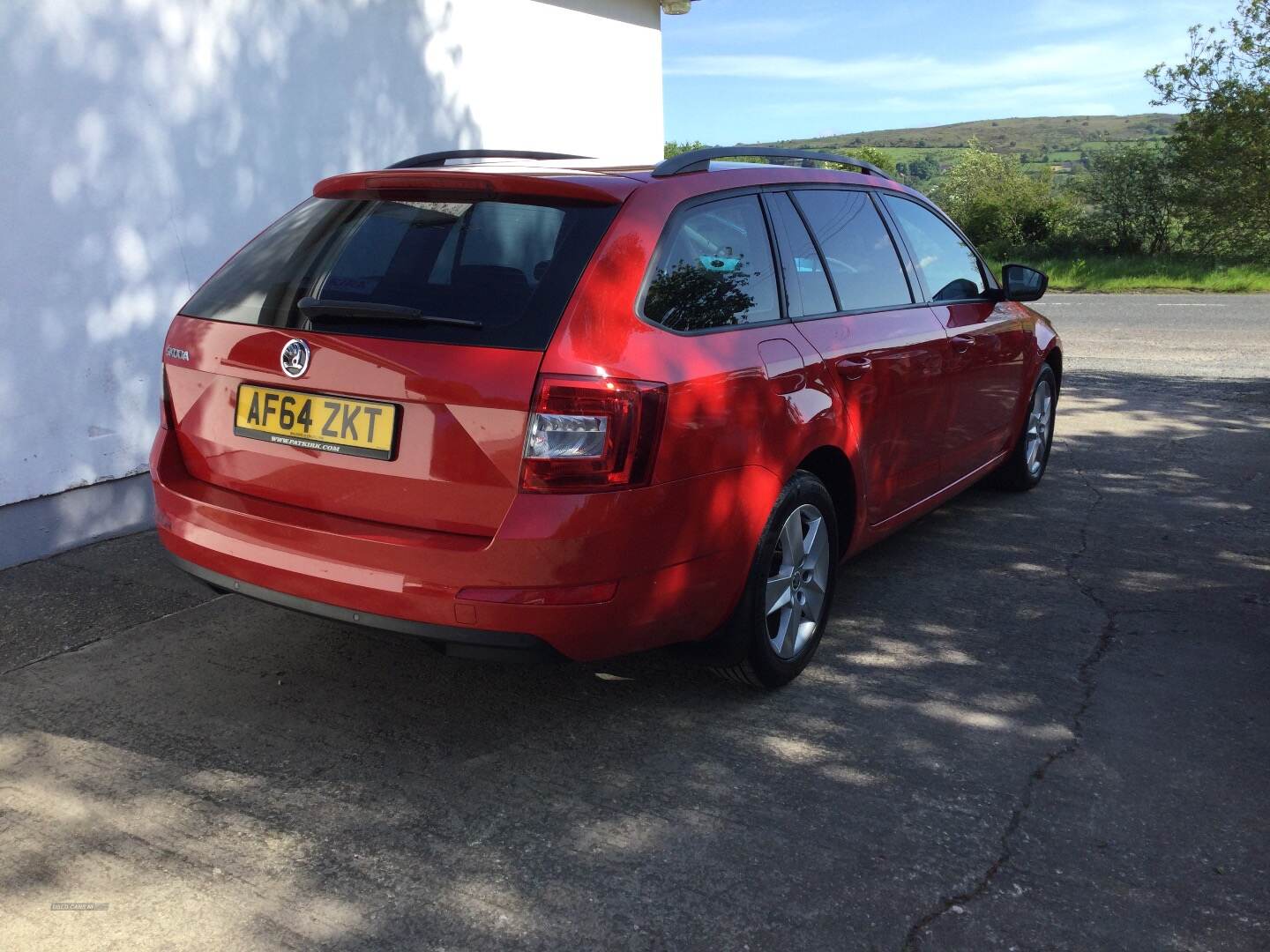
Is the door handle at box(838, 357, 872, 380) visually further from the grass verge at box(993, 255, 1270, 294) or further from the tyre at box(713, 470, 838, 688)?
the grass verge at box(993, 255, 1270, 294)

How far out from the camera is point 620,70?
9.05 meters

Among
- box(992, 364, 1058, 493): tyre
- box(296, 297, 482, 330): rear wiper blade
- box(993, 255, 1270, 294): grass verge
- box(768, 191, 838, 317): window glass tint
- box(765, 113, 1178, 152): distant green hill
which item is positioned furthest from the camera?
box(765, 113, 1178, 152): distant green hill

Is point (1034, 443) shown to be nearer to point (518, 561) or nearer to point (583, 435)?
point (583, 435)

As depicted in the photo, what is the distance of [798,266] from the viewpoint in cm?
400

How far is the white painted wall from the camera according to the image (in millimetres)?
4938

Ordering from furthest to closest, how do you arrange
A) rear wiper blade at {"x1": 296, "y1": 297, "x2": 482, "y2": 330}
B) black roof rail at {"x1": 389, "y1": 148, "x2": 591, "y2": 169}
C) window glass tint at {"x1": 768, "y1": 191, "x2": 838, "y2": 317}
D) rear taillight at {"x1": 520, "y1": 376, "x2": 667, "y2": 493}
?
black roof rail at {"x1": 389, "y1": 148, "x2": 591, "y2": 169}
window glass tint at {"x1": 768, "y1": 191, "x2": 838, "y2": 317}
rear wiper blade at {"x1": 296, "y1": 297, "x2": 482, "y2": 330}
rear taillight at {"x1": 520, "y1": 376, "x2": 667, "y2": 493}

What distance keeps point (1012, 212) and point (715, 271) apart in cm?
2991

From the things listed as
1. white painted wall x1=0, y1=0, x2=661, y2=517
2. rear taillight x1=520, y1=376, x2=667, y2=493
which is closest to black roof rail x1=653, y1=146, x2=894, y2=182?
rear taillight x1=520, y1=376, x2=667, y2=493

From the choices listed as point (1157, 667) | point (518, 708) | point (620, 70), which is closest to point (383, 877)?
point (518, 708)

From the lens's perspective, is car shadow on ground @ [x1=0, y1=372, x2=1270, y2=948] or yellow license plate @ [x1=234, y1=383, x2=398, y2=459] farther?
yellow license plate @ [x1=234, y1=383, x2=398, y2=459]

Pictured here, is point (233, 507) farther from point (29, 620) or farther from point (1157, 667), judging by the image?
point (1157, 667)

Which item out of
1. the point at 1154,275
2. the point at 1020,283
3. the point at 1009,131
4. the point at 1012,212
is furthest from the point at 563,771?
the point at 1009,131

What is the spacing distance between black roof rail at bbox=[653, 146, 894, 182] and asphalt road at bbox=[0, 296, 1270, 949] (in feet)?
5.59

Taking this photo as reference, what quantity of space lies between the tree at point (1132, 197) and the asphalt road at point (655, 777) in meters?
24.3
